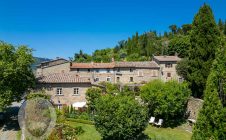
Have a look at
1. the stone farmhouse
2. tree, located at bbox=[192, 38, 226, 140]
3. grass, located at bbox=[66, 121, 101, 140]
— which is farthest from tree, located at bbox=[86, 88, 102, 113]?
tree, located at bbox=[192, 38, 226, 140]

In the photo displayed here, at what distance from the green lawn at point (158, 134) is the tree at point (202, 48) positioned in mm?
6749

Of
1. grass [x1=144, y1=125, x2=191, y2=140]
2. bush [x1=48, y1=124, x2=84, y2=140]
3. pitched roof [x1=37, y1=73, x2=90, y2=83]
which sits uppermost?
pitched roof [x1=37, y1=73, x2=90, y2=83]

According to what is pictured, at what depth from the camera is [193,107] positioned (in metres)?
37.1

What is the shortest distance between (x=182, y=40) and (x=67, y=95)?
52490 mm

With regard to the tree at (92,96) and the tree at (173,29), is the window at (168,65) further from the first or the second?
the tree at (173,29)

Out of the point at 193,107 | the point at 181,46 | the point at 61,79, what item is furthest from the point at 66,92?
the point at 181,46

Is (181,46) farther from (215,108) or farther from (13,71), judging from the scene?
(215,108)

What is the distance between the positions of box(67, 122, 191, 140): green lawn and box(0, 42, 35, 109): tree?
8.74 meters

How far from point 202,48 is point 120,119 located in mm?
16354

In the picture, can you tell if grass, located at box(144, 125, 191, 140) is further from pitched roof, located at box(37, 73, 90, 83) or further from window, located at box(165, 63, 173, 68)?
window, located at box(165, 63, 173, 68)

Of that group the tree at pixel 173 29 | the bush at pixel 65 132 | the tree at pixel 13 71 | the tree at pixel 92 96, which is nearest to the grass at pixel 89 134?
the bush at pixel 65 132

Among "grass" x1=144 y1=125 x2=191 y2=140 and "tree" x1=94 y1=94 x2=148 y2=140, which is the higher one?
"tree" x1=94 y1=94 x2=148 y2=140

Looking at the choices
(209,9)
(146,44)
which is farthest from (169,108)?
(146,44)

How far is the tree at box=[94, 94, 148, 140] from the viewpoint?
28.9 metres
